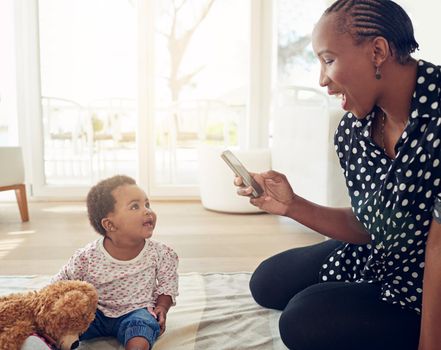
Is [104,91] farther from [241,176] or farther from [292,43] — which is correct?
[241,176]

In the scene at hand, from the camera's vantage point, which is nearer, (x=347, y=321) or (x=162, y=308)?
(x=347, y=321)

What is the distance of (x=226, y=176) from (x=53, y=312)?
7.33 feet

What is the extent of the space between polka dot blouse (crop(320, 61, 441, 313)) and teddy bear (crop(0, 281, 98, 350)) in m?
0.65

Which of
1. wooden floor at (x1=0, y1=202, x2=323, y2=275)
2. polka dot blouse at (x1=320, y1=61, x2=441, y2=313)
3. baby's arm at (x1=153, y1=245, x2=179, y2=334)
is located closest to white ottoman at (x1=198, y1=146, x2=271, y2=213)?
wooden floor at (x1=0, y1=202, x2=323, y2=275)

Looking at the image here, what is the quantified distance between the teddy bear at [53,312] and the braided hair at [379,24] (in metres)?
0.78

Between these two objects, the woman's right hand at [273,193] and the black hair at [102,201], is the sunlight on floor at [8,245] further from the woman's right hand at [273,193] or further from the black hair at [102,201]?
the woman's right hand at [273,193]

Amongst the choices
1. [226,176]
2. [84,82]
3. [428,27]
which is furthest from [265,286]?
[84,82]

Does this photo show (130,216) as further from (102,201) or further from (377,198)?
(377,198)

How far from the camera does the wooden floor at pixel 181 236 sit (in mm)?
2162

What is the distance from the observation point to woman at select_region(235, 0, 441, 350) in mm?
1015

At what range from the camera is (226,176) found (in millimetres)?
3320

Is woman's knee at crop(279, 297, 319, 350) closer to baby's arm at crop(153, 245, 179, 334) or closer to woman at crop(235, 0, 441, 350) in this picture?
woman at crop(235, 0, 441, 350)

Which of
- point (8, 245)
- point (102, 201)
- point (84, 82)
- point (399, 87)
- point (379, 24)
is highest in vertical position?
point (84, 82)

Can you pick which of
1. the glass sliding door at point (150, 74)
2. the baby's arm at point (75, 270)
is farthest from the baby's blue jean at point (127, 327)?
the glass sliding door at point (150, 74)
